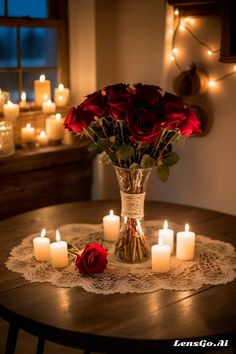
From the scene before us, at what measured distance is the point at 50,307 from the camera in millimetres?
1299

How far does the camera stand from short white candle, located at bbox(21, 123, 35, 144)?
2.92 metres

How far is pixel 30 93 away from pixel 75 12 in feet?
1.77

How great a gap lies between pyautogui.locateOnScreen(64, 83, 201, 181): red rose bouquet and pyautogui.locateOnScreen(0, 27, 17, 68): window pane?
57.0 inches

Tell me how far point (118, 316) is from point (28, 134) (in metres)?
1.83

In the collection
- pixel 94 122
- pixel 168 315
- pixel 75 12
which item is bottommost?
pixel 168 315

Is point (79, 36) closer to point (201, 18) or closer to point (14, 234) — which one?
point (201, 18)

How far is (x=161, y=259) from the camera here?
150cm

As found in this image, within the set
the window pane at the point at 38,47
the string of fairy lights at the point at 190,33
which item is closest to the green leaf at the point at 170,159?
the string of fairy lights at the point at 190,33

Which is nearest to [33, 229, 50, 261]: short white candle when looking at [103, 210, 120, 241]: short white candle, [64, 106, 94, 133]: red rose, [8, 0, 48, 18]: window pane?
[103, 210, 120, 241]: short white candle

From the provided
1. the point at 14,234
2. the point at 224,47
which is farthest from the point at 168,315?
the point at 224,47

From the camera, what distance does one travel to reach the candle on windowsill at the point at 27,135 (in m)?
2.92

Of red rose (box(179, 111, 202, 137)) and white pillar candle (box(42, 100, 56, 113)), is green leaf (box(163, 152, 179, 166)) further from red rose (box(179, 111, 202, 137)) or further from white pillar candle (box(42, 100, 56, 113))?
white pillar candle (box(42, 100, 56, 113))

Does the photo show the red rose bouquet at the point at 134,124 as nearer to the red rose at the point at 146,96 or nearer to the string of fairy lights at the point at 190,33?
the red rose at the point at 146,96

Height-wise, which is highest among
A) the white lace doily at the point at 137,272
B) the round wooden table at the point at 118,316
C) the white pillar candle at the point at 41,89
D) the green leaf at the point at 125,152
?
the white pillar candle at the point at 41,89
